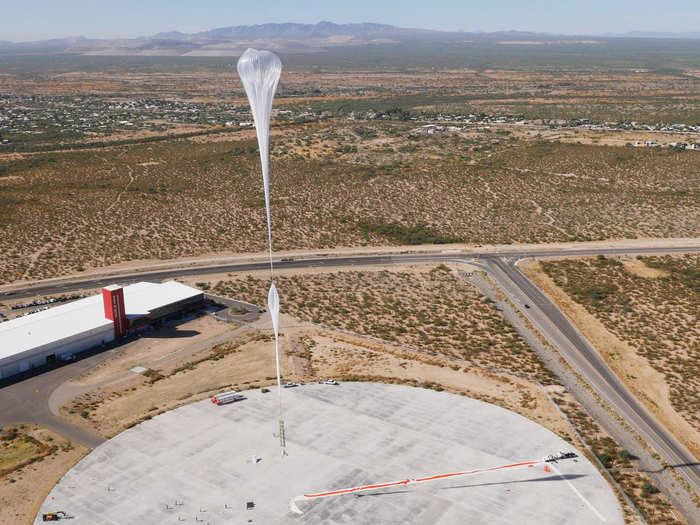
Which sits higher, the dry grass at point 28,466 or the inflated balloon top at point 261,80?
the inflated balloon top at point 261,80

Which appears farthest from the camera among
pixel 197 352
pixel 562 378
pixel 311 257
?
pixel 311 257

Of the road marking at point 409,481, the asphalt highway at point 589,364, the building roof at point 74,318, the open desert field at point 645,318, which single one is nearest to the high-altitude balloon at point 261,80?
the road marking at point 409,481

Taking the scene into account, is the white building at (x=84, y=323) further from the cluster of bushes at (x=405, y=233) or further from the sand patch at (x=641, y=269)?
the sand patch at (x=641, y=269)

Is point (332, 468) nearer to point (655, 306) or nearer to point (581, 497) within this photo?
point (581, 497)

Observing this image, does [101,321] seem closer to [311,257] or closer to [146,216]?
[311,257]

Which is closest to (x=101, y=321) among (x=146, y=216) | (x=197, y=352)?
(x=197, y=352)

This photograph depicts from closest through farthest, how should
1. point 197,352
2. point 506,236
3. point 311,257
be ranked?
1. point 197,352
2. point 311,257
3. point 506,236

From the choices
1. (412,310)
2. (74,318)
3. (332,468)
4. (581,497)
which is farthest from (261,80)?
(412,310)
